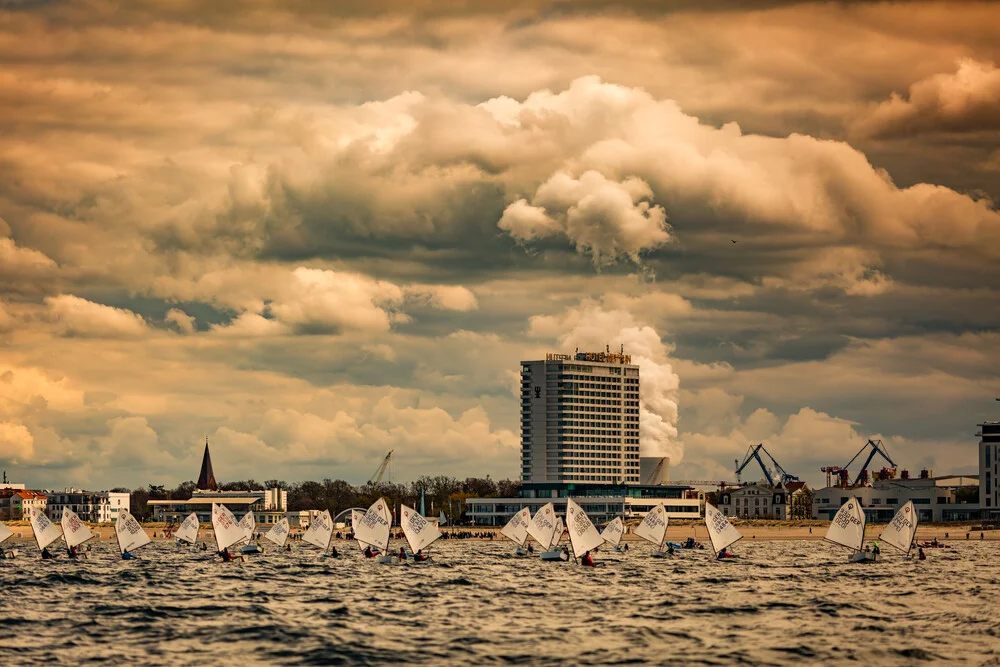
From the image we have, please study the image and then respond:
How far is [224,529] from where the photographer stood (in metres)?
174

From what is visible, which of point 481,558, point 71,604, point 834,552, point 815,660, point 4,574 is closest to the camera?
point 815,660

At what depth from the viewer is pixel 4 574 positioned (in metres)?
142

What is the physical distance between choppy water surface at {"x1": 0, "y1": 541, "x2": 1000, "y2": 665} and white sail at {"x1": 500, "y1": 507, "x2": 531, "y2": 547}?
15940mm

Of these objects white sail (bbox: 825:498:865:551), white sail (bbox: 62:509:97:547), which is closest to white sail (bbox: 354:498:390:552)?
white sail (bbox: 62:509:97:547)

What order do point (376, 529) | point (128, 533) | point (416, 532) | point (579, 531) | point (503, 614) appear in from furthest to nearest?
point (128, 533) → point (376, 529) → point (416, 532) → point (579, 531) → point (503, 614)

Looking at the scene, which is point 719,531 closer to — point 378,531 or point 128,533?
point 378,531

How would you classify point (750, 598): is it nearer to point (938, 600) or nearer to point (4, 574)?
point (938, 600)

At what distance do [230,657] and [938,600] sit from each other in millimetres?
58360

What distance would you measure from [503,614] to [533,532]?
72.1 metres

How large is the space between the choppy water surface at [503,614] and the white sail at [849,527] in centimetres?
832

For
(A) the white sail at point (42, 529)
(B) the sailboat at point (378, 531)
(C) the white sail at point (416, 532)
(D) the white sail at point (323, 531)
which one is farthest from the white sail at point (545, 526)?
(A) the white sail at point (42, 529)

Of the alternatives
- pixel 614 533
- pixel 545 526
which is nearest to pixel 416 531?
pixel 545 526

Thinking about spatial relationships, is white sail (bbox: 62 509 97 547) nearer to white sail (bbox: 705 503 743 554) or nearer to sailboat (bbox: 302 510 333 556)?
sailboat (bbox: 302 510 333 556)

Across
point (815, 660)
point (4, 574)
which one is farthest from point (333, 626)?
point (4, 574)
